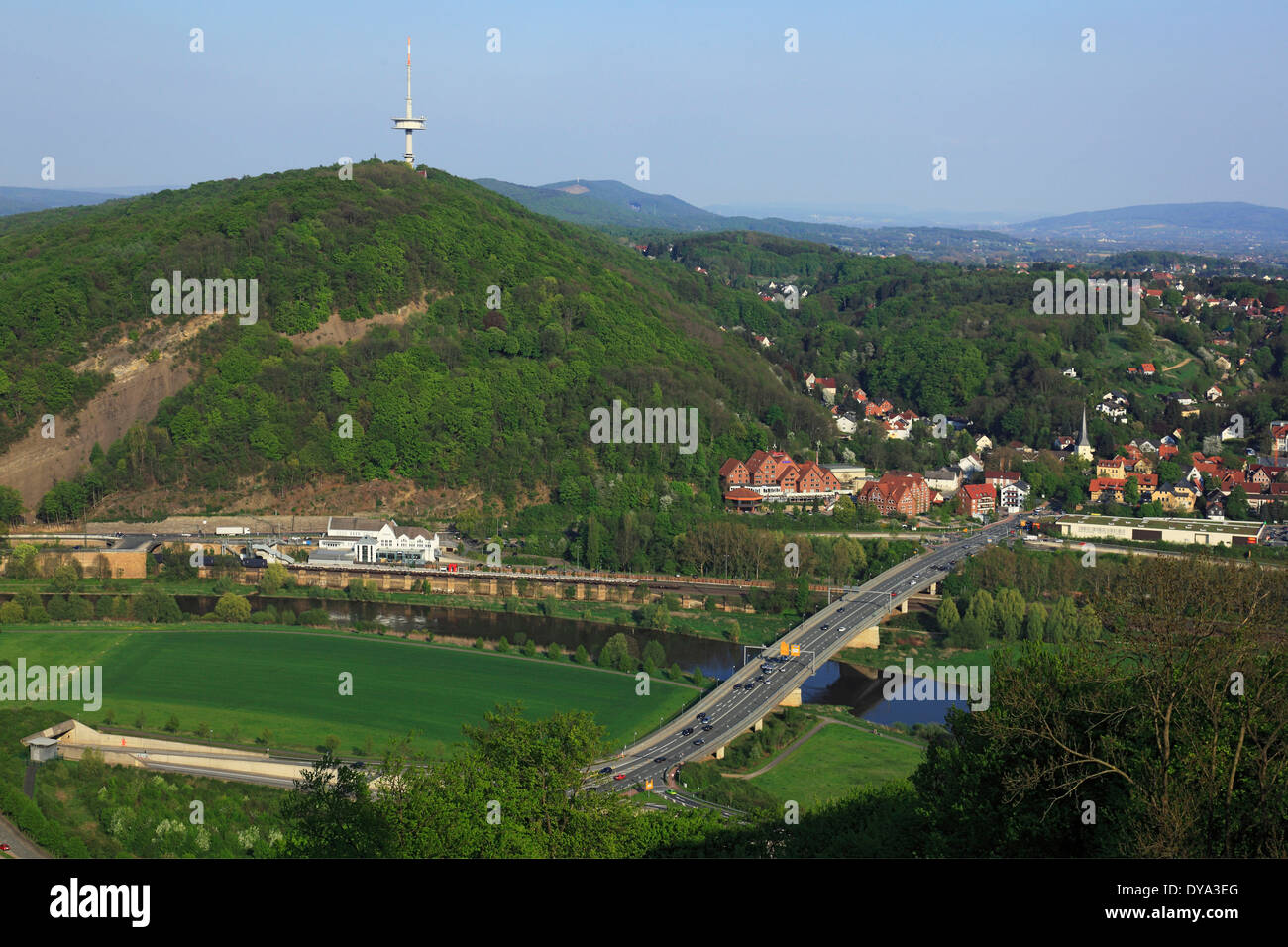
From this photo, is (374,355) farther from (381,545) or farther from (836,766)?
(836,766)

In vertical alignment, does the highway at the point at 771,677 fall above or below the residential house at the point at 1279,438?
below

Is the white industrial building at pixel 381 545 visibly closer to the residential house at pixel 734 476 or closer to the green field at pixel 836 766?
the residential house at pixel 734 476

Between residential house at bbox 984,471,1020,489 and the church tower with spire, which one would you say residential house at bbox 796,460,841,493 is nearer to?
residential house at bbox 984,471,1020,489

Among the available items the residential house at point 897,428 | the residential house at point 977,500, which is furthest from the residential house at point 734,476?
the residential house at point 897,428

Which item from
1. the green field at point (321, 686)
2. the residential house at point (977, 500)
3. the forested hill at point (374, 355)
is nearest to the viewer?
the green field at point (321, 686)

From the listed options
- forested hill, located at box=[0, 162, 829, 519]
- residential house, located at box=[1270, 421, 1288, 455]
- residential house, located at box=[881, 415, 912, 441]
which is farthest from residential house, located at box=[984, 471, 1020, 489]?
residential house, located at box=[1270, 421, 1288, 455]

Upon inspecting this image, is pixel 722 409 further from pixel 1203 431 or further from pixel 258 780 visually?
pixel 258 780

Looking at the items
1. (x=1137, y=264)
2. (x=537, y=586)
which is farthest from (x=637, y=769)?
(x=1137, y=264)
